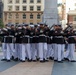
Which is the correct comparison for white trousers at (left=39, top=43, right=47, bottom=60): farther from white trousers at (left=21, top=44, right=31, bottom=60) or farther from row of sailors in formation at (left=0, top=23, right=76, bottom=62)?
white trousers at (left=21, top=44, right=31, bottom=60)

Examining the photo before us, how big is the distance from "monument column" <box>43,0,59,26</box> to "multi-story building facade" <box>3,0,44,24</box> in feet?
235

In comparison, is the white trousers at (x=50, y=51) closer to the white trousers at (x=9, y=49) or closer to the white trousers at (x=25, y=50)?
the white trousers at (x=25, y=50)

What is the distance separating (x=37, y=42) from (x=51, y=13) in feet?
18.5

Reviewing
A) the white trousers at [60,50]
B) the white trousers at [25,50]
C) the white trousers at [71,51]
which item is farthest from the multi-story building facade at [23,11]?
the white trousers at [60,50]

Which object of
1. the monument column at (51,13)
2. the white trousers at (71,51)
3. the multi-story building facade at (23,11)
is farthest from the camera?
the multi-story building facade at (23,11)

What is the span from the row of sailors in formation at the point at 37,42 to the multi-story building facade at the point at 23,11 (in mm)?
77022

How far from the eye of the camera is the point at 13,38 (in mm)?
13711

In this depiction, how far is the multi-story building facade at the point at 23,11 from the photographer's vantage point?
91.3 meters

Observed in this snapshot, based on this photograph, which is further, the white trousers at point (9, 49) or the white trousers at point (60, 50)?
the white trousers at point (9, 49)

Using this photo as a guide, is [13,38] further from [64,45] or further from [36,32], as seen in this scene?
[64,45]

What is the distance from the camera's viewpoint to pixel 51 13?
18812 mm

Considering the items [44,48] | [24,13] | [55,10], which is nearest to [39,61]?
[44,48]

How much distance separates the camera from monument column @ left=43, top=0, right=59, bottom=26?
727 inches

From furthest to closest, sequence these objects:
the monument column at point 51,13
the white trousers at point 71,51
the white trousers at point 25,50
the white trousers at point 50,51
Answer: the monument column at point 51,13
the white trousers at point 50,51
the white trousers at point 71,51
the white trousers at point 25,50
